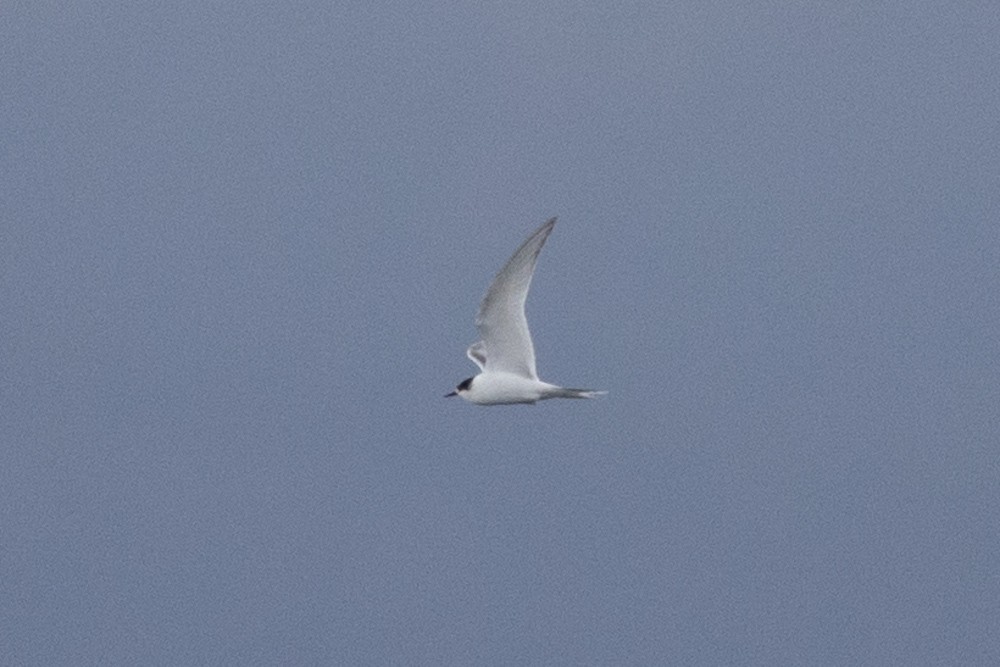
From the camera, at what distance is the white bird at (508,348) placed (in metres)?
36.6

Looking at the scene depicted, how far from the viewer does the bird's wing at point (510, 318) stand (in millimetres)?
36219

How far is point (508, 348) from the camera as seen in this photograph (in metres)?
38.3

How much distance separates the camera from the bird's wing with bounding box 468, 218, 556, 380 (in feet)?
119

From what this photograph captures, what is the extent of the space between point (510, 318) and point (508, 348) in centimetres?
82

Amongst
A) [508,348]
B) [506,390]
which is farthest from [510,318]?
[506,390]

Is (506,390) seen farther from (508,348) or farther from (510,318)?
(510,318)

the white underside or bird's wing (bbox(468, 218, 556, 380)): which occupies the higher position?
bird's wing (bbox(468, 218, 556, 380))

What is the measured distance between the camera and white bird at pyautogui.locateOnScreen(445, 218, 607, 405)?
3659 centimetres

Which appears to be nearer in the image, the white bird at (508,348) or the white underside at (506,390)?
the white bird at (508,348)

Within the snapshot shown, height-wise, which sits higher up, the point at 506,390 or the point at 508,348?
the point at 508,348

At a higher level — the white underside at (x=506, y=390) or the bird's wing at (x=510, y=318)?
the bird's wing at (x=510, y=318)

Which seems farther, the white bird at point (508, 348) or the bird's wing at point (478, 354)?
the bird's wing at point (478, 354)

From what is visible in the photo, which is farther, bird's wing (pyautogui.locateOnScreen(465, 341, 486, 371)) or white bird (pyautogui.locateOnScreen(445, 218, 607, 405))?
bird's wing (pyautogui.locateOnScreen(465, 341, 486, 371))

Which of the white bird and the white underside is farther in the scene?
the white underside
